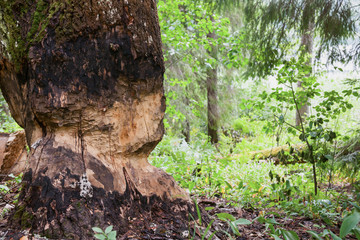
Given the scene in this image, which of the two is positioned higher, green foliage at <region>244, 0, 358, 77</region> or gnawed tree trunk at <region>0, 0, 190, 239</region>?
green foliage at <region>244, 0, 358, 77</region>

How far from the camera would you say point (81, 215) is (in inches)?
70.7

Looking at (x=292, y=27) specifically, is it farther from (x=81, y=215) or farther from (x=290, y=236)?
(x=81, y=215)

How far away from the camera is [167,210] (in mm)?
2197

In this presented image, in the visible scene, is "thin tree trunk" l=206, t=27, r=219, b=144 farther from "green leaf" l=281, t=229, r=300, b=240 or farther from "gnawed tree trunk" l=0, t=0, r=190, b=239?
"green leaf" l=281, t=229, r=300, b=240

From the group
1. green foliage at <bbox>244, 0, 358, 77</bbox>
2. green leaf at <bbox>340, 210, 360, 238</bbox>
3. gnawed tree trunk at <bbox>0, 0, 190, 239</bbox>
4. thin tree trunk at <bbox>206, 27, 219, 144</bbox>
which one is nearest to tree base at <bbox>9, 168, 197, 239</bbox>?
gnawed tree trunk at <bbox>0, 0, 190, 239</bbox>

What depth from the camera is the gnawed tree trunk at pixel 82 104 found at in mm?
1852

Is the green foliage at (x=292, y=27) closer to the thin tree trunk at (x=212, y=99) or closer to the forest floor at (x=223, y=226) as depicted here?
the forest floor at (x=223, y=226)

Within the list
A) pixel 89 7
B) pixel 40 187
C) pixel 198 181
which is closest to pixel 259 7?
pixel 198 181

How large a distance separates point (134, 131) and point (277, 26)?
126 inches

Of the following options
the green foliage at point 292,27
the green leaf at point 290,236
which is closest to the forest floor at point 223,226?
the green leaf at point 290,236

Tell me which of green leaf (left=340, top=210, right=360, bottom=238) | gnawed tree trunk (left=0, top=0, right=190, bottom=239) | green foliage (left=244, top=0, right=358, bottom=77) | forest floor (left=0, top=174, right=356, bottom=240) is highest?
green foliage (left=244, top=0, right=358, bottom=77)

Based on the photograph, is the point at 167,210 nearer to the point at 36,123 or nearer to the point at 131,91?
the point at 131,91

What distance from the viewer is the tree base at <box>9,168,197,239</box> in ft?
5.75

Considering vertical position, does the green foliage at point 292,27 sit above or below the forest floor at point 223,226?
above
